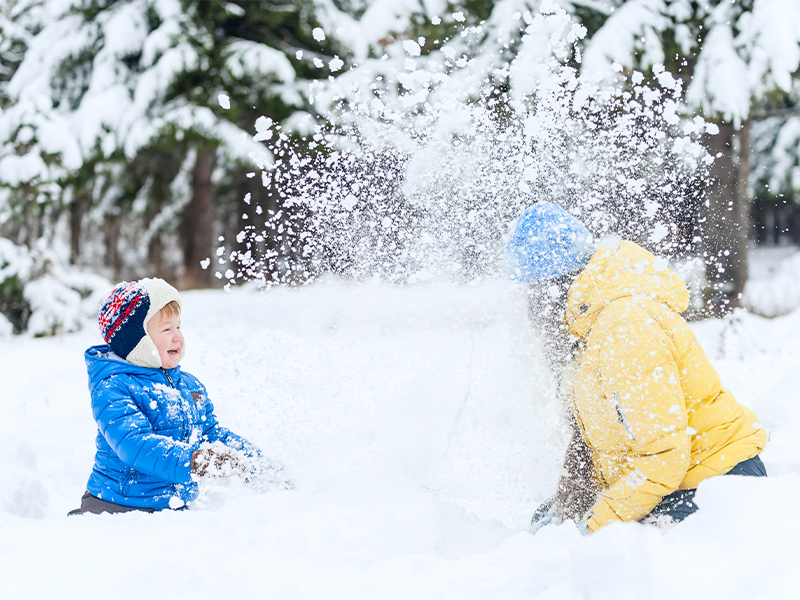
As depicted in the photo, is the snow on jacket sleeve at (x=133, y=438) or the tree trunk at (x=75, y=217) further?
the tree trunk at (x=75, y=217)

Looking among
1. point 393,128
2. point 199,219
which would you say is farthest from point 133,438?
point 199,219

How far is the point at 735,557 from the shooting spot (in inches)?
63.1

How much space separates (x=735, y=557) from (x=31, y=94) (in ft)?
32.9

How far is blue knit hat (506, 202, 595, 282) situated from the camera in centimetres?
219

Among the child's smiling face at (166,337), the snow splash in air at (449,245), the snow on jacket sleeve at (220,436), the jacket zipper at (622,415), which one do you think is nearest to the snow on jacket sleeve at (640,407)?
the jacket zipper at (622,415)

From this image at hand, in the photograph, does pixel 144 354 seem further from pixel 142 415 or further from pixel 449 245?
pixel 449 245

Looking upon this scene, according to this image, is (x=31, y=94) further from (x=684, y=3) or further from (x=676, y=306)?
(x=676, y=306)

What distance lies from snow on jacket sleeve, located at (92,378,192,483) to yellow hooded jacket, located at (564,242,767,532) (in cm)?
151

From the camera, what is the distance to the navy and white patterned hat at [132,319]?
7.79 feet

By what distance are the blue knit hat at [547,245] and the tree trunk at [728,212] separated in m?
6.11

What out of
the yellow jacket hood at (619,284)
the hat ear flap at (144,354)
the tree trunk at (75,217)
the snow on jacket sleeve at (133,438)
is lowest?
the tree trunk at (75,217)

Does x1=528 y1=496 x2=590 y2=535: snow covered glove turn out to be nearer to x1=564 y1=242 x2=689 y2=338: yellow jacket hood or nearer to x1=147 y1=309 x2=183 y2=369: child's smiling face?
x1=564 y1=242 x2=689 y2=338: yellow jacket hood

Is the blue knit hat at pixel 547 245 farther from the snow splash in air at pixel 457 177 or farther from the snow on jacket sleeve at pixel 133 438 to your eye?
the snow on jacket sleeve at pixel 133 438

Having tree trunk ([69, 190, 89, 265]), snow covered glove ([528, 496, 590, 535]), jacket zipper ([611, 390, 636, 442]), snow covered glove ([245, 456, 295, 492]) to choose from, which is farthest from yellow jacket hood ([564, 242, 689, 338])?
tree trunk ([69, 190, 89, 265])
